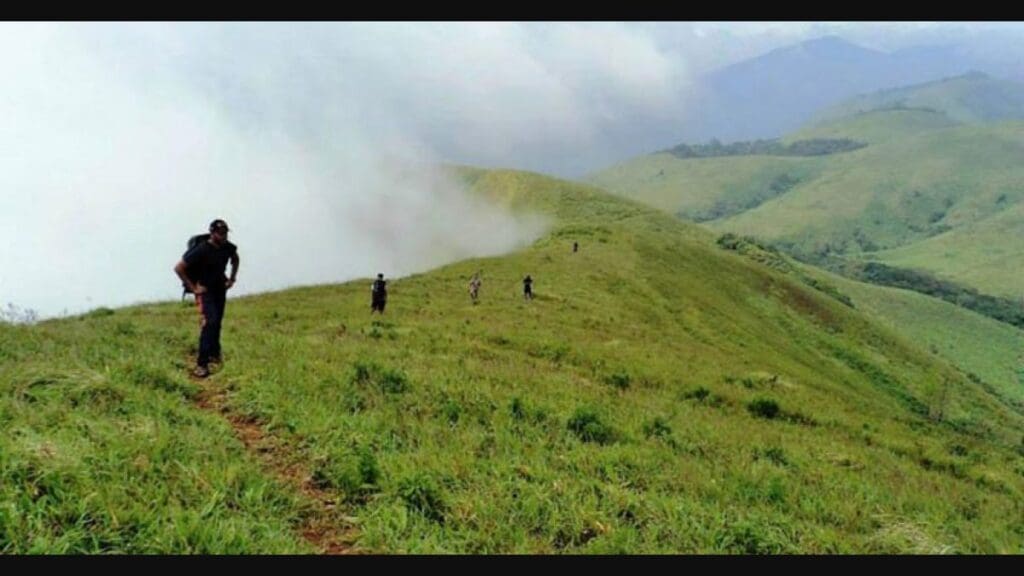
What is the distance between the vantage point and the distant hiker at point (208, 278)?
467 inches

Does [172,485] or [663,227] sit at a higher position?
[663,227]

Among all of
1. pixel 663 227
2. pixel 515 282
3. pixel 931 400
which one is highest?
pixel 663 227

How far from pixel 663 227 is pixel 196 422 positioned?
13306 cm

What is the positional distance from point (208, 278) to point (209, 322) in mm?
856

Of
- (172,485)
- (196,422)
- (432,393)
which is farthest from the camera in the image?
(432,393)

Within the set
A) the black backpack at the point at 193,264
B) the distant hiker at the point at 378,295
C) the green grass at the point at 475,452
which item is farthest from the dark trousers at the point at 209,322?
the distant hiker at the point at 378,295

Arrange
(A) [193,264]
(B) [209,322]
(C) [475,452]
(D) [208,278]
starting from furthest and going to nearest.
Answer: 1. (B) [209,322]
2. (D) [208,278]
3. (A) [193,264]
4. (C) [475,452]

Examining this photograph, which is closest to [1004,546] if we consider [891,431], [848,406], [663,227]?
[891,431]

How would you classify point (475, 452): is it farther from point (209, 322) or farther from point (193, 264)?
point (193, 264)

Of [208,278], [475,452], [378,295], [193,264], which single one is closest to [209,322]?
[208,278]

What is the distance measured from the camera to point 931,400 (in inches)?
2277

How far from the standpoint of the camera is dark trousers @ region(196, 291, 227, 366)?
12.2 meters

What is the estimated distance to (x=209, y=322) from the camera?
12461 mm
